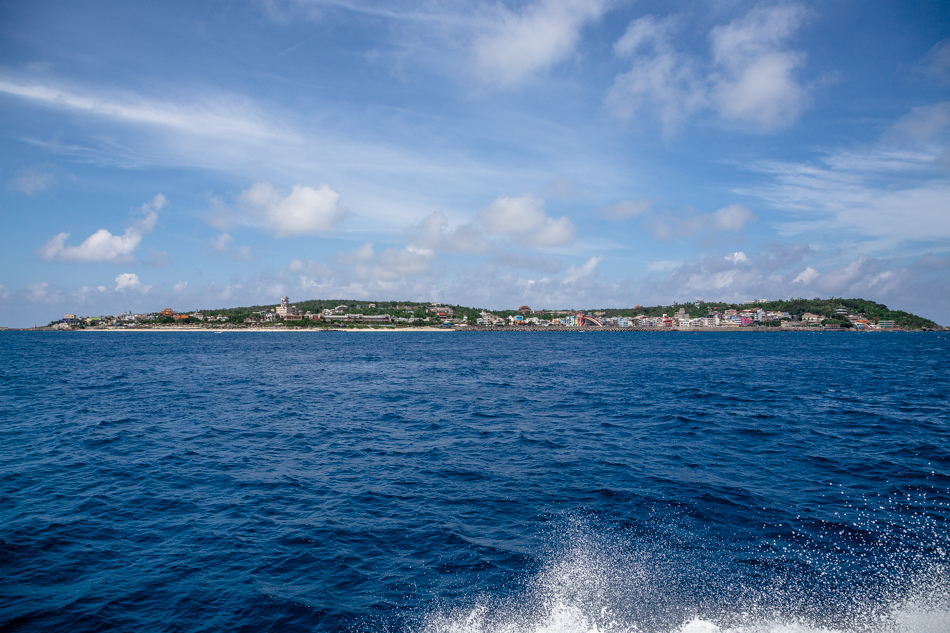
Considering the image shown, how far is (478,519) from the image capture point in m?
13.5

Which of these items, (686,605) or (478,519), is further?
(478,519)

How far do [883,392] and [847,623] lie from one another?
4027 cm

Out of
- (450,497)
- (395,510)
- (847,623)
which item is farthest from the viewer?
(450,497)

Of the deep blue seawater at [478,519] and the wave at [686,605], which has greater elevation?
the wave at [686,605]

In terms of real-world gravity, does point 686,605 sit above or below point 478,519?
above

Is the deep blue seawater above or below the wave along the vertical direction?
below

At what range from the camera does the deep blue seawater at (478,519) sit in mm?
9250

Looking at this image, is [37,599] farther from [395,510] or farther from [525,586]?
[525,586]

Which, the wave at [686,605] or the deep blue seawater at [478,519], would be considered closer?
the wave at [686,605]

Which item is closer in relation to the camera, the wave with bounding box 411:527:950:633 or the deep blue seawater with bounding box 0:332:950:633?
the wave with bounding box 411:527:950:633

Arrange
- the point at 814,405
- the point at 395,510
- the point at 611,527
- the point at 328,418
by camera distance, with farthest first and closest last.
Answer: the point at 814,405, the point at 328,418, the point at 395,510, the point at 611,527

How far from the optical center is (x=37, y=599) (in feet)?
32.7

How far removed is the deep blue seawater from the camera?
364 inches

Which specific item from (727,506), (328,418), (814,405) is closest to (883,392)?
(814,405)
